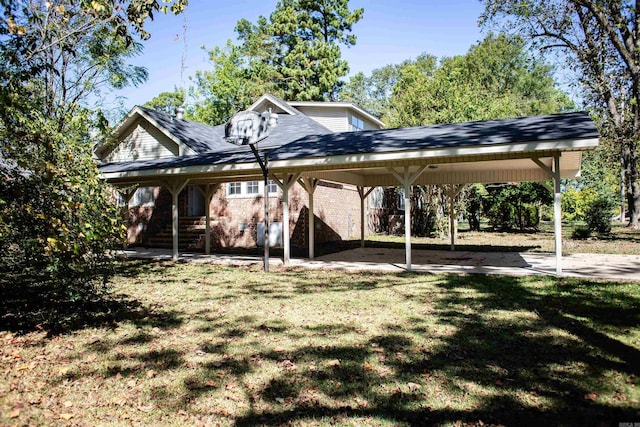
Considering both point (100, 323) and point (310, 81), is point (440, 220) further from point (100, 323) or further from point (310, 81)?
point (310, 81)

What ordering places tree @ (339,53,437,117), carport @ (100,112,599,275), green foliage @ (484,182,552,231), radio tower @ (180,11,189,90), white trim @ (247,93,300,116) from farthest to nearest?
tree @ (339,53,437,117) → green foliage @ (484,182,552,231) → white trim @ (247,93,300,116) → carport @ (100,112,599,275) → radio tower @ (180,11,189,90)

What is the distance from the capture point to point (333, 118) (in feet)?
68.7

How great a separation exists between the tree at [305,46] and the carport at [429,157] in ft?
69.9

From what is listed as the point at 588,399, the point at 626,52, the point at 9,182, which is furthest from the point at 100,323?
the point at 626,52

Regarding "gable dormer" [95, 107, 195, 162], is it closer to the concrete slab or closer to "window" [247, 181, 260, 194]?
"window" [247, 181, 260, 194]

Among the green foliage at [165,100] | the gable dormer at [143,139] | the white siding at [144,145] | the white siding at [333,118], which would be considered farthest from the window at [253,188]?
the green foliage at [165,100]

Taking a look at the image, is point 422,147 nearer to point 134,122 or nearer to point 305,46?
point 134,122

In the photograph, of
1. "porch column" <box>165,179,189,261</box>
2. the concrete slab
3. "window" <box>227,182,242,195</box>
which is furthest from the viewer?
"window" <box>227,182,242,195</box>

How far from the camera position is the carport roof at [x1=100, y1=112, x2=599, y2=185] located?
316 inches

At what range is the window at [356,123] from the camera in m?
21.5

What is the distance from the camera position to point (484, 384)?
387 centimetres

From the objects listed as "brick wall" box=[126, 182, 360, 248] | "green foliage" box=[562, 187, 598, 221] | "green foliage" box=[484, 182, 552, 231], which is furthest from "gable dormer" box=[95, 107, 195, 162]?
"green foliage" box=[562, 187, 598, 221]

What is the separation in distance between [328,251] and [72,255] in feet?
32.1

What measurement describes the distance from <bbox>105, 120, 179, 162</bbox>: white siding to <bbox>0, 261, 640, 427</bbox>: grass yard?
11077mm
